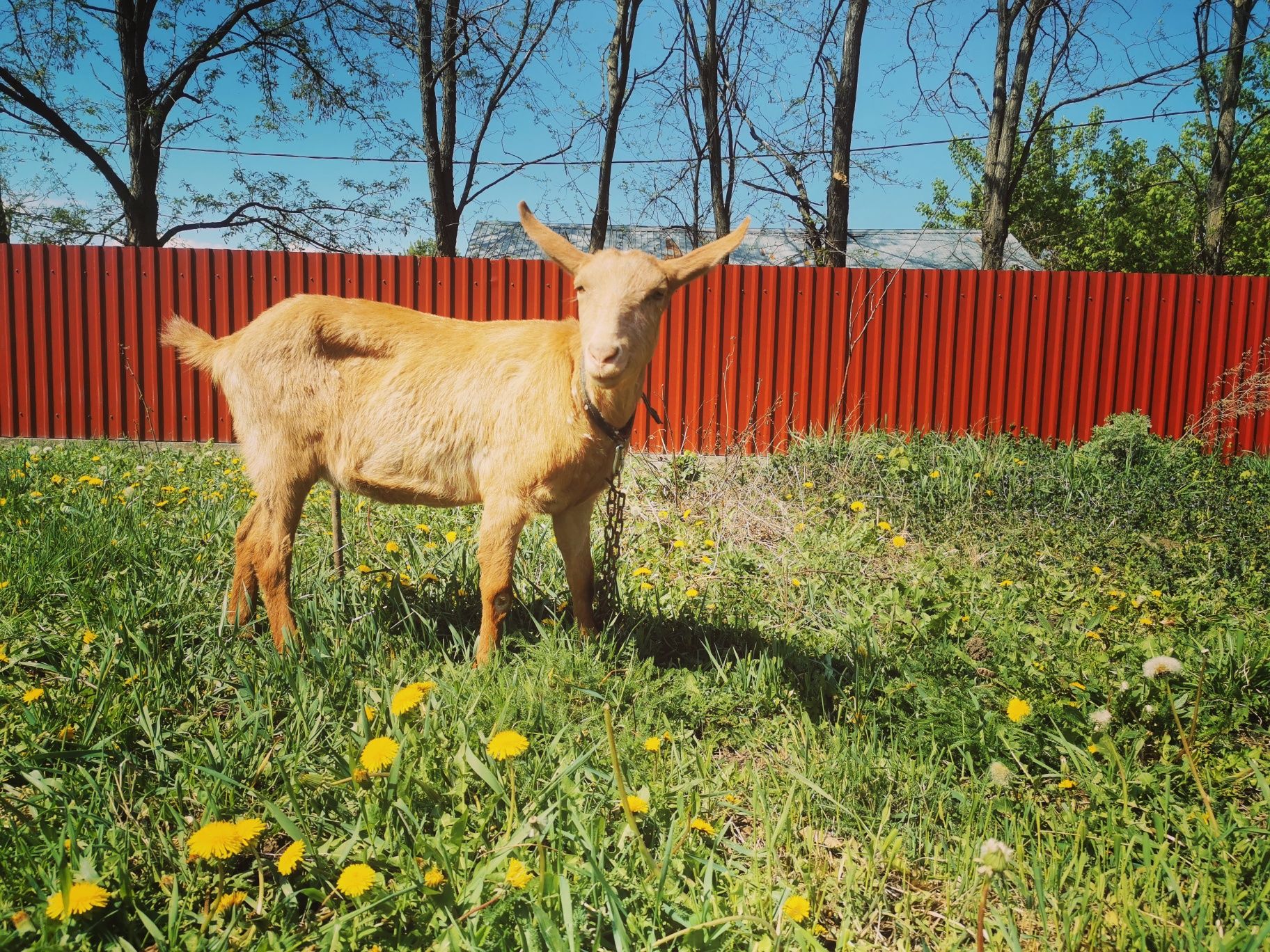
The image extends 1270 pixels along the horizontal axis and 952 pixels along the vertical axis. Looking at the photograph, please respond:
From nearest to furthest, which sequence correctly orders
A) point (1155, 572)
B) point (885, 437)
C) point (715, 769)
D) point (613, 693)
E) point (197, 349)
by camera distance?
point (715, 769) → point (613, 693) → point (197, 349) → point (1155, 572) → point (885, 437)

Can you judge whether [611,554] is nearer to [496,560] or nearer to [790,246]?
[496,560]

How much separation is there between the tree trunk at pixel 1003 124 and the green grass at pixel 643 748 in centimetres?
1128

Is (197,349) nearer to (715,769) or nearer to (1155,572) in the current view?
(715,769)

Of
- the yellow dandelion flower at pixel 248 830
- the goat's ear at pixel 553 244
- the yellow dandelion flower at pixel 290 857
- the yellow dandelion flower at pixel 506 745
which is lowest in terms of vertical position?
the yellow dandelion flower at pixel 290 857

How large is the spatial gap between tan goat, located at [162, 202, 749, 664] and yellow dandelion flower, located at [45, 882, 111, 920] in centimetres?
158

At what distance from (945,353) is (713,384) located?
3.38 meters

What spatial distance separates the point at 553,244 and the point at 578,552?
53.1 inches

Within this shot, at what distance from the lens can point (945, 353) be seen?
10.2 metres

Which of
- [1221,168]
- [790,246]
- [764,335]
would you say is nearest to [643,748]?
[764,335]

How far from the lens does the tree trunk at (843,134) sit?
12227 millimetres

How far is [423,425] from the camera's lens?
10.2 ft

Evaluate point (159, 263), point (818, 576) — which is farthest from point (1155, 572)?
point (159, 263)

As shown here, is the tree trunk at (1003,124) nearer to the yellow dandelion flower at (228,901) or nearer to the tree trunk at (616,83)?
the tree trunk at (616,83)

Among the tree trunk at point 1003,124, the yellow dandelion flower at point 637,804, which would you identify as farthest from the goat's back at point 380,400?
the tree trunk at point 1003,124
